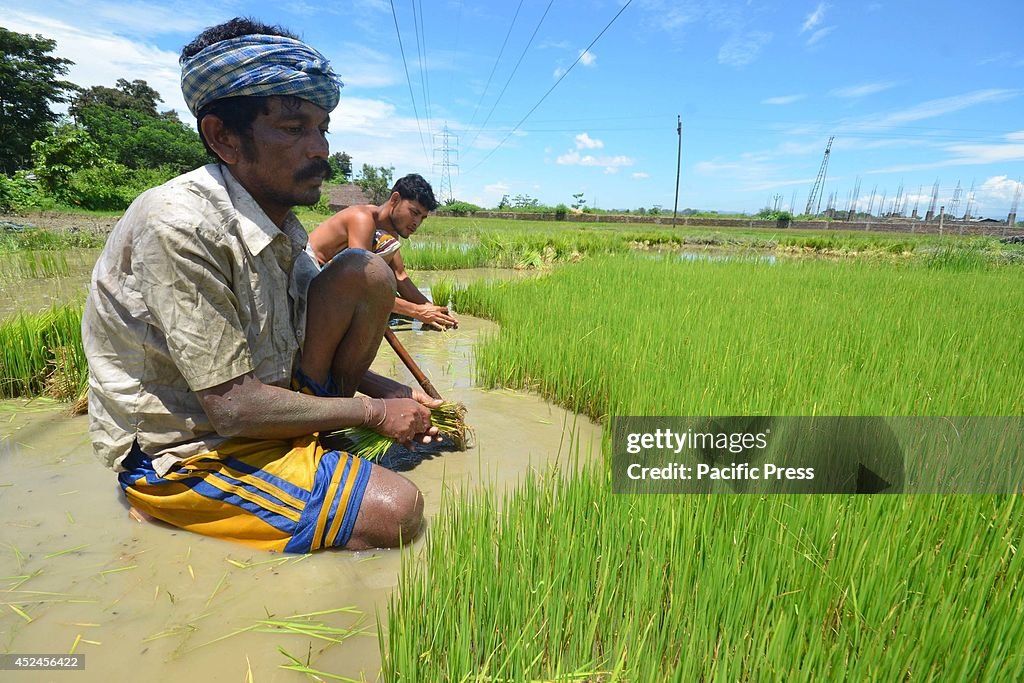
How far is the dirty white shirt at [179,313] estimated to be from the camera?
127 cm

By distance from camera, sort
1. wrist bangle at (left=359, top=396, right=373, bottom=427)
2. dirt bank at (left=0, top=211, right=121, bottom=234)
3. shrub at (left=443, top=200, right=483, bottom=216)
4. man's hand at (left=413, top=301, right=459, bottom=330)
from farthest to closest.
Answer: shrub at (left=443, top=200, right=483, bottom=216) → dirt bank at (left=0, top=211, right=121, bottom=234) → man's hand at (left=413, top=301, right=459, bottom=330) → wrist bangle at (left=359, top=396, right=373, bottom=427)

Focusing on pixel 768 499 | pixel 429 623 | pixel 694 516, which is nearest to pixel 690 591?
pixel 694 516

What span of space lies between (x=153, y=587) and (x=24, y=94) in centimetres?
2640

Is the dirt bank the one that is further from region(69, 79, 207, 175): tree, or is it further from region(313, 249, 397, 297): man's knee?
region(69, 79, 207, 175): tree

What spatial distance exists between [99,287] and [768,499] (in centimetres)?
184

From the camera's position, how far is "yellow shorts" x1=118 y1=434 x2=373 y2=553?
1.43 m

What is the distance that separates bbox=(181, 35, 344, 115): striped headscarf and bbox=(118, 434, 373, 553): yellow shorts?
3.12ft

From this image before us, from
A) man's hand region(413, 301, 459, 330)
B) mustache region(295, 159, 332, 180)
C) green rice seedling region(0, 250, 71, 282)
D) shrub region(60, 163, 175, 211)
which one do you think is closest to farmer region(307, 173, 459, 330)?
man's hand region(413, 301, 459, 330)

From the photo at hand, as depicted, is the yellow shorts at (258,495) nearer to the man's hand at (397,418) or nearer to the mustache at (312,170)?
the man's hand at (397,418)

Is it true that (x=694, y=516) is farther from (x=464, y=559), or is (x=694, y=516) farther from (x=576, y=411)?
(x=576, y=411)

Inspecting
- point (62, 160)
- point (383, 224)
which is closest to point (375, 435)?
point (383, 224)

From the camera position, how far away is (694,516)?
4.23 feet

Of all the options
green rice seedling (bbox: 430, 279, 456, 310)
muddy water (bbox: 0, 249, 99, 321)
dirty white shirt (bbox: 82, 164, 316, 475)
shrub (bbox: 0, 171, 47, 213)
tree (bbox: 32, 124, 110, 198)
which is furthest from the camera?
tree (bbox: 32, 124, 110, 198)

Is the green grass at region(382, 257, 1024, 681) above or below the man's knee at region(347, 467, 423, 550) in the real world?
above
